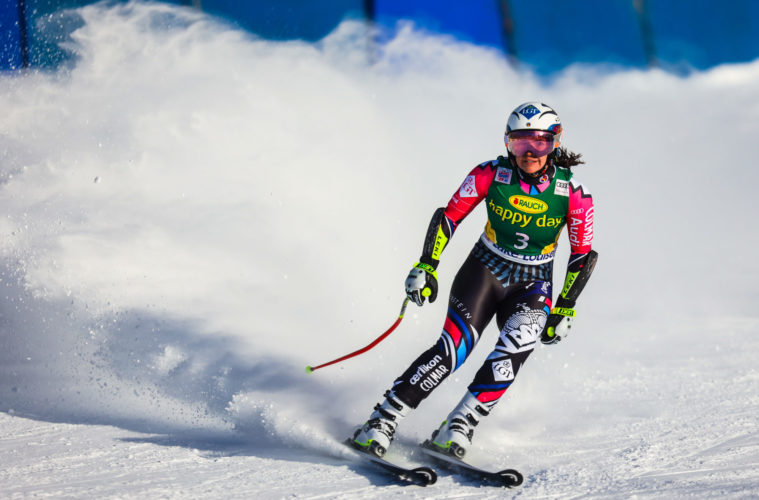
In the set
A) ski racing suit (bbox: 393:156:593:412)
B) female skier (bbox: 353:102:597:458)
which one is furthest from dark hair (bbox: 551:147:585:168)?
ski racing suit (bbox: 393:156:593:412)

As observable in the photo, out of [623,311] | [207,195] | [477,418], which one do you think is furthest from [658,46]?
[477,418]

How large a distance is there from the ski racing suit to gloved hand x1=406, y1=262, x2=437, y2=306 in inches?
2.6

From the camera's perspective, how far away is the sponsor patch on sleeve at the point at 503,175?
382 centimetres

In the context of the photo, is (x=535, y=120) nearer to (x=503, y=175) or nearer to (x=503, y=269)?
(x=503, y=175)

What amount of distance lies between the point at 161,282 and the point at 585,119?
26.6ft

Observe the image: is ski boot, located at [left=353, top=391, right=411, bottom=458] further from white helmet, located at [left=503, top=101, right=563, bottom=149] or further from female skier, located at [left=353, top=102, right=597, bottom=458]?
white helmet, located at [left=503, top=101, right=563, bottom=149]

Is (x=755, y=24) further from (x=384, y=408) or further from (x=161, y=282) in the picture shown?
(x=384, y=408)

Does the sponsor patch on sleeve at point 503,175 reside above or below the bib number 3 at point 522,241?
above

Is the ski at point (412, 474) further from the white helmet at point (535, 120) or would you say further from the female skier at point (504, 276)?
the white helmet at point (535, 120)

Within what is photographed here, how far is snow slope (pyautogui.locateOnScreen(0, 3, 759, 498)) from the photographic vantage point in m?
3.82

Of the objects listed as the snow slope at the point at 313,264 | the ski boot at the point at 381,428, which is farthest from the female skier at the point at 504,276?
the snow slope at the point at 313,264

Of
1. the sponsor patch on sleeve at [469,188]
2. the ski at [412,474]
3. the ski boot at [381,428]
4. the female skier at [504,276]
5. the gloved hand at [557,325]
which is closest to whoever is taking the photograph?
the ski at [412,474]

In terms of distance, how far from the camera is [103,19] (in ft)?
→ 33.9

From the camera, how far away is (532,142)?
374 cm
